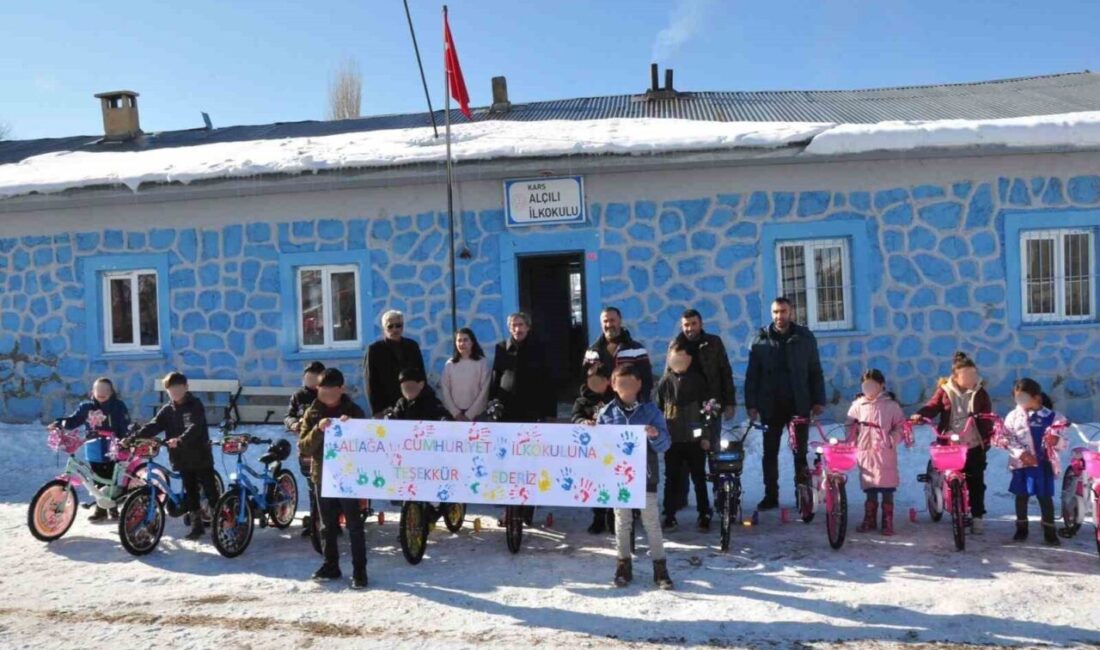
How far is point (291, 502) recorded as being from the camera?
280 inches

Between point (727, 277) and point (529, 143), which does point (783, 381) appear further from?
point (529, 143)

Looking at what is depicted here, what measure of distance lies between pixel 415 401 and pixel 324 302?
3.56 metres

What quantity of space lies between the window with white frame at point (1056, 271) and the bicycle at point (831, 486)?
356 centimetres

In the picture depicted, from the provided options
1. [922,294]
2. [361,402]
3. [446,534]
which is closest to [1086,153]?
[922,294]

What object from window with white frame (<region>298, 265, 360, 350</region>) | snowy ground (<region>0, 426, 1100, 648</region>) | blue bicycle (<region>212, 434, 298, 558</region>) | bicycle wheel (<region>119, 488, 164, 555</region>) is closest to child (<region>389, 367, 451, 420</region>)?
snowy ground (<region>0, 426, 1100, 648</region>)

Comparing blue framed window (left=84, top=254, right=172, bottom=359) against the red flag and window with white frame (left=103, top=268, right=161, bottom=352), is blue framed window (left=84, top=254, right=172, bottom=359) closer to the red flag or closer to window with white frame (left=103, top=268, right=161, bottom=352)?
window with white frame (left=103, top=268, right=161, bottom=352)

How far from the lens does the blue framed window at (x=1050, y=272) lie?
28.0 ft

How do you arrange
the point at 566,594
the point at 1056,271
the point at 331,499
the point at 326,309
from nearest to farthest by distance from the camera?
1. the point at 566,594
2. the point at 331,499
3. the point at 1056,271
4. the point at 326,309

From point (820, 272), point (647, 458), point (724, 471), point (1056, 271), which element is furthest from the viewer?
point (820, 272)

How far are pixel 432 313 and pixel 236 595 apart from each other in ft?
13.7

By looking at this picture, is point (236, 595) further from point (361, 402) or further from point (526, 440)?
point (361, 402)

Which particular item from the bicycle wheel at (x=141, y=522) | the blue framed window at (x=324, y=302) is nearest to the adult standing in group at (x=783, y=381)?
the blue framed window at (x=324, y=302)

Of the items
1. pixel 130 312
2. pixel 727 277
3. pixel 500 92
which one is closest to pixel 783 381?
pixel 727 277

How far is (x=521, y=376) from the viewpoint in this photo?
270 inches
